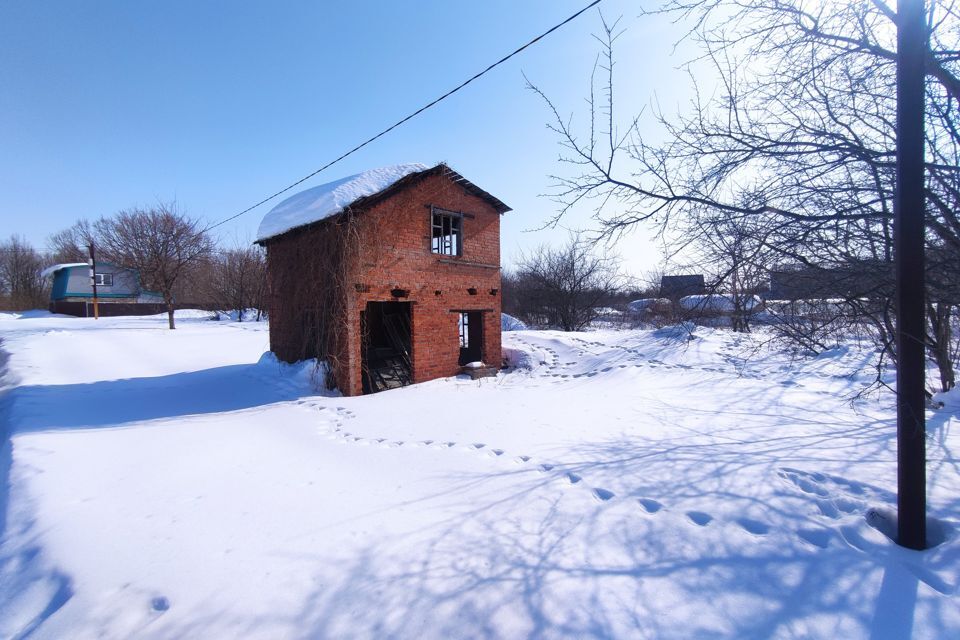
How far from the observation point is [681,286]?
15.9 ft

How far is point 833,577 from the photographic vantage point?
2553 millimetres

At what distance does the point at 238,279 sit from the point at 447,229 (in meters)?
32.1

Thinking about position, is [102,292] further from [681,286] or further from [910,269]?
[910,269]

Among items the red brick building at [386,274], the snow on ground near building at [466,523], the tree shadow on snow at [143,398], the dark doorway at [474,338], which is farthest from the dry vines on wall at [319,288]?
the dark doorway at [474,338]

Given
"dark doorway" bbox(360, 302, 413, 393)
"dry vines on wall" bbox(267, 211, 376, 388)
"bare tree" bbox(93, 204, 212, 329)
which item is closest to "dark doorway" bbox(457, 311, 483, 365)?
"dark doorway" bbox(360, 302, 413, 393)

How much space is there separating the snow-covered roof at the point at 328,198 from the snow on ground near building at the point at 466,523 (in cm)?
436

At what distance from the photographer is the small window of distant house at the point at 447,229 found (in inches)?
403

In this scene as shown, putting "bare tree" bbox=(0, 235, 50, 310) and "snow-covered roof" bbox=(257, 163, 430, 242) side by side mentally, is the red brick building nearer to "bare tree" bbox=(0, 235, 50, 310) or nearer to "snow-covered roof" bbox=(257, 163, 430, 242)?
"snow-covered roof" bbox=(257, 163, 430, 242)

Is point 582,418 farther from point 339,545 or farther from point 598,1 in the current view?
point 598,1

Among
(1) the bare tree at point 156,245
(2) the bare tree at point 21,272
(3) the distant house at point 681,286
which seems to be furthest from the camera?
(2) the bare tree at point 21,272

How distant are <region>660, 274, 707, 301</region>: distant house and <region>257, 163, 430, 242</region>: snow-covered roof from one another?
20.5 feet

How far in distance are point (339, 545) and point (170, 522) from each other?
1.58 metres

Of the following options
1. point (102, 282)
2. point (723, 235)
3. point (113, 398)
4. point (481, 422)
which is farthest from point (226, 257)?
point (723, 235)

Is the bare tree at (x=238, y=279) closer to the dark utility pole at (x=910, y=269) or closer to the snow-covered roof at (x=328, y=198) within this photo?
the snow-covered roof at (x=328, y=198)
